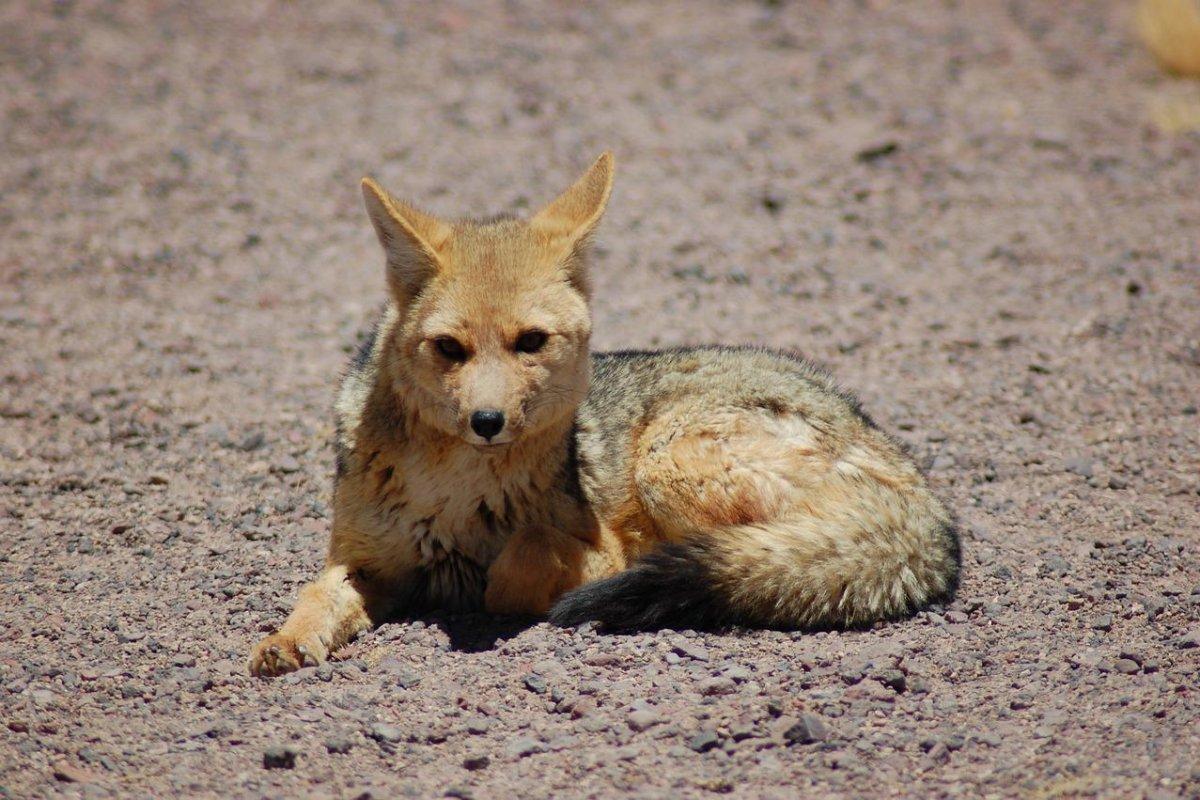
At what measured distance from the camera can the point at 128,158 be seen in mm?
10500

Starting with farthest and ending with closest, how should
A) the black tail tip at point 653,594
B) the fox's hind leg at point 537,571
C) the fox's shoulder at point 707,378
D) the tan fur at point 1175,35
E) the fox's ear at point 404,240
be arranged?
the tan fur at point 1175,35 < the fox's shoulder at point 707,378 < the fox's hind leg at point 537,571 < the fox's ear at point 404,240 < the black tail tip at point 653,594

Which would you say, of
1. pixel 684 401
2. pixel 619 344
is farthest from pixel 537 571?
pixel 619 344

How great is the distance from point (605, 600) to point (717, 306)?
14.0 ft

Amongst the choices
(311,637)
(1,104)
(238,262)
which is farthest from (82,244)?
(311,637)

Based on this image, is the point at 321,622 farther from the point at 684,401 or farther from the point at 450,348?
the point at 684,401

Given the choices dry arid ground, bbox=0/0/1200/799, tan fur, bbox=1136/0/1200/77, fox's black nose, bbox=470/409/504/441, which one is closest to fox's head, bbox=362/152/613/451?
fox's black nose, bbox=470/409/504/441

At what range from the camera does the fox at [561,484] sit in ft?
16.2

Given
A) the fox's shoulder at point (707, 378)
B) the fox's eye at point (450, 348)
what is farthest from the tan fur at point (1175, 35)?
the fox's eye at point (450, 348)

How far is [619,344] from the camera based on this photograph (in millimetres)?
8336

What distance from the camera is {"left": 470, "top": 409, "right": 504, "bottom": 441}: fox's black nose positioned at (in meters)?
4.66

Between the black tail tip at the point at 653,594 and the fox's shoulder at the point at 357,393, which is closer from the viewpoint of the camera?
the black tail tip at the point at 653,594

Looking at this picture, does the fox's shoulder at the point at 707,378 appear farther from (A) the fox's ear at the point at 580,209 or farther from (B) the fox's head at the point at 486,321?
(A) the fox's ear at the point at 580,209

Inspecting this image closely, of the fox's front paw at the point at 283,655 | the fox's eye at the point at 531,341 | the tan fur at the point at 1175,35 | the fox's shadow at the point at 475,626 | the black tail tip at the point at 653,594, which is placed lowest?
the fox's shadow at the point at 475,626

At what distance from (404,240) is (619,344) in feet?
11.1
